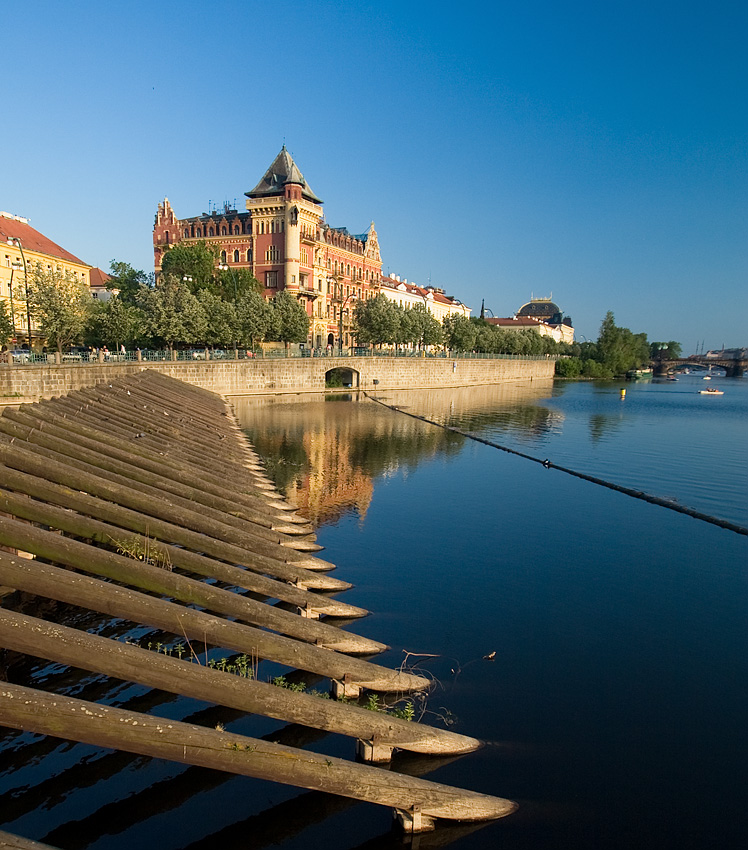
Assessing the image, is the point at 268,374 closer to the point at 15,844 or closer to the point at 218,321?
the point at 218,321

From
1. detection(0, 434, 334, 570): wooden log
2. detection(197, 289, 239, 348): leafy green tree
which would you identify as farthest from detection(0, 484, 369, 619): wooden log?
detection(197, 289, 239, 348): leafy green tree

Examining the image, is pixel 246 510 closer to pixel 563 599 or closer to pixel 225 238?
pixel 563 599

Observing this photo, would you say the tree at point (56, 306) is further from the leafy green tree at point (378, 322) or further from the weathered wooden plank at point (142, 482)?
the weathered wooden plank at point (142, 482)

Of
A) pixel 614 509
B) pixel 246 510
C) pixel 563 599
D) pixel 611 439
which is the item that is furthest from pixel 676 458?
pixel 246 510

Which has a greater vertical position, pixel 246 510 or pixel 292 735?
pixel 246 510

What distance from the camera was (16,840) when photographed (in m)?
4.66

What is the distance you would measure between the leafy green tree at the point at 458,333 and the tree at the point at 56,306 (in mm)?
62576

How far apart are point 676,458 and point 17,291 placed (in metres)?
58.0

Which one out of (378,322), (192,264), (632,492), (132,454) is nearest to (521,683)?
(132,454)

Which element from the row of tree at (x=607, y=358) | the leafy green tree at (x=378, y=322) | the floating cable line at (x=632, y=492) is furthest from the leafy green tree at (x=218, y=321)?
the row of tree at (x=607, y=358)

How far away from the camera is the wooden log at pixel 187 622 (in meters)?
7.25

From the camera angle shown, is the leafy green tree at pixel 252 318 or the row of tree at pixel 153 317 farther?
the leafy green tree at pixel 252 318

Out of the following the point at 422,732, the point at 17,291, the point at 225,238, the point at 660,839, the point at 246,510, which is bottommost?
the point at 660,839

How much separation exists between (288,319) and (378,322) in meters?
16.4
